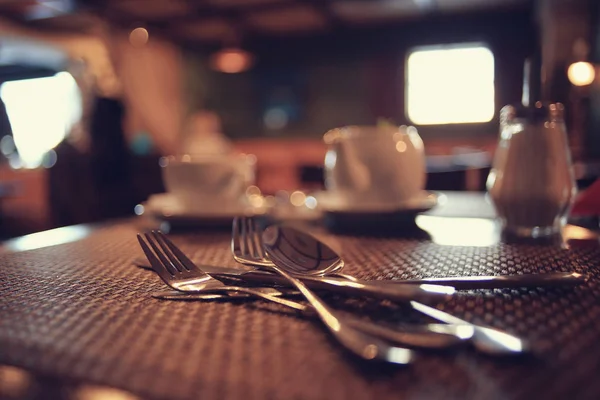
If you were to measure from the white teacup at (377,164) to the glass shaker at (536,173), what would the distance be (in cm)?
14

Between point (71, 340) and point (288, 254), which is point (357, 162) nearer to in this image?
point (288, 254)

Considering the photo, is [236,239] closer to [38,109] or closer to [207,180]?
[207,180]

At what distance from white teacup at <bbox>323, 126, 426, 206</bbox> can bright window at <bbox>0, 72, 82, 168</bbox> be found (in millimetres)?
6447

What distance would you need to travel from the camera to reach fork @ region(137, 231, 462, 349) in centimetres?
25

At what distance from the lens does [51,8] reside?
502 centimetres

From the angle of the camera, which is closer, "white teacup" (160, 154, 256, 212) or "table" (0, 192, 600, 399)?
"table" (0, 192, 600, 399)

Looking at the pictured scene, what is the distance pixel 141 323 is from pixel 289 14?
567 cm

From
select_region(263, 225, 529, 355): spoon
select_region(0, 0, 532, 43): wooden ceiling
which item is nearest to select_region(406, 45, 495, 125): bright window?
select_region(0, 0, 532, 43): wooden ceiling

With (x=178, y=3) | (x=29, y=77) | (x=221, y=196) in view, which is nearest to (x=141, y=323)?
(x=221, y=196)

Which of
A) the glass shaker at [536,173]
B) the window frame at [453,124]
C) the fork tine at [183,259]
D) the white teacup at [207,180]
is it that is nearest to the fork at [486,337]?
the fork tine at [183,259]

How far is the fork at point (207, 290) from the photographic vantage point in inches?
9.9

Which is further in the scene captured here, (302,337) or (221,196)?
(221,196)

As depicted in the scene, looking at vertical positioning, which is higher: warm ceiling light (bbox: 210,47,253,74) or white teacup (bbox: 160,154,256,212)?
warm ceiling light (bbox: 210,47,253,74)

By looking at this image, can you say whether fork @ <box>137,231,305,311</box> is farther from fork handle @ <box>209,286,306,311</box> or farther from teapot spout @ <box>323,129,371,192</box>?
teapot spout @ <box>323,129,371,192</box>
